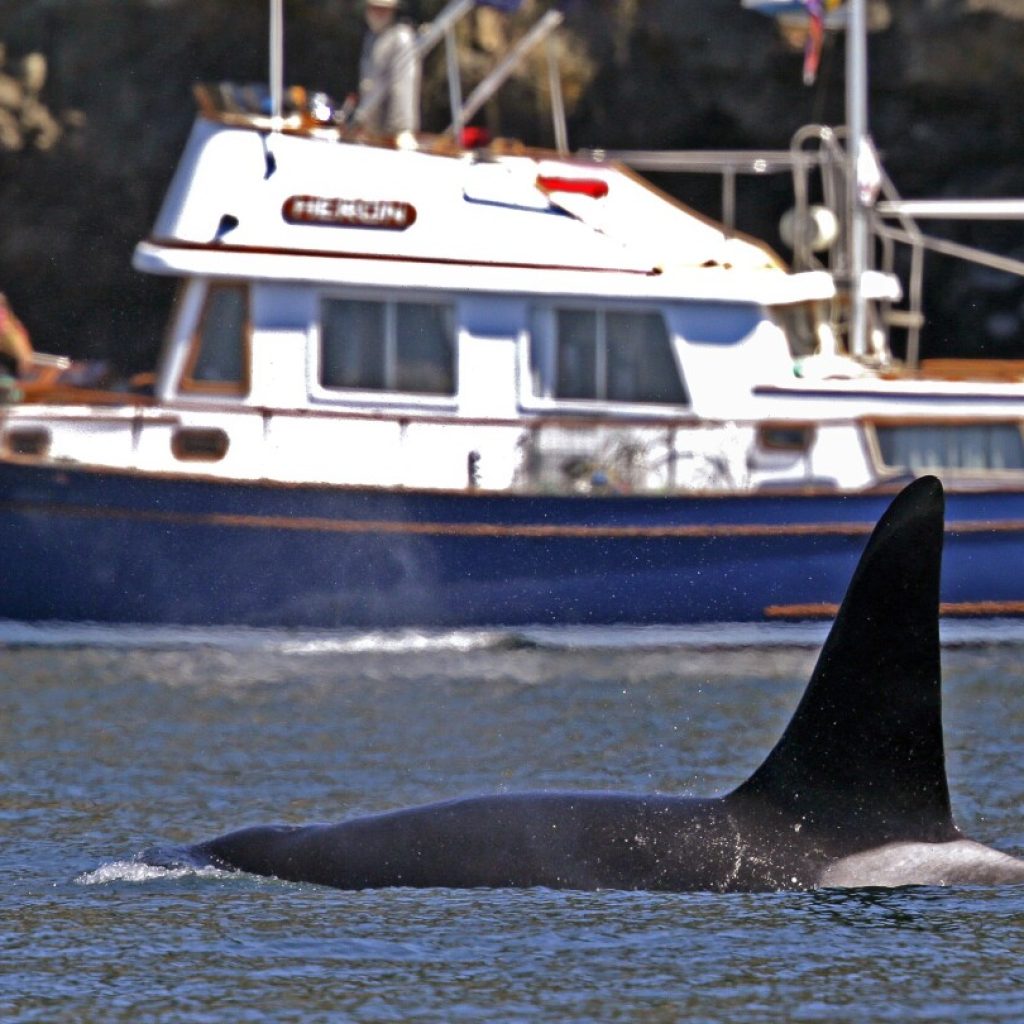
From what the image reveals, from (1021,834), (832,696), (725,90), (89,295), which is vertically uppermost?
(725,90)

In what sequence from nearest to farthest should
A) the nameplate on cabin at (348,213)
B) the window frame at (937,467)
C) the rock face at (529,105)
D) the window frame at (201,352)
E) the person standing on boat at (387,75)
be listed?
the window frame at (937,467)
the window frame at (201,352)
the nameplate on cabin at (348,213)
the person standing on boat at (387,75)
the rock face at (529,105)

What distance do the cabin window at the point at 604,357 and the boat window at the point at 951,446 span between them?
5.70ft

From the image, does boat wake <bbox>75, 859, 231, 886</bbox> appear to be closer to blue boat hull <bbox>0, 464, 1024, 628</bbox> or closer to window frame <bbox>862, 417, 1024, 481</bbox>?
blue boat hull <bbox>0, 464, 1024, 628</bbox>

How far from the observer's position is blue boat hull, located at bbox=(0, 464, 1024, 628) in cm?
1844

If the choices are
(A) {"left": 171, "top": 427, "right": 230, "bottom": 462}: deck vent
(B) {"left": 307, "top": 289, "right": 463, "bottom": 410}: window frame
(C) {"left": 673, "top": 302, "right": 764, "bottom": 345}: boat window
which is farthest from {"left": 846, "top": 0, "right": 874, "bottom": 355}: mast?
(A) {"left": 171, "top": 427, "right": 230, "bottom": 462}: deck vent

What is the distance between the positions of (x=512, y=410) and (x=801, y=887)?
11.0m

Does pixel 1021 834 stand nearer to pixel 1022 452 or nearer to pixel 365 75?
pixel 1022 452

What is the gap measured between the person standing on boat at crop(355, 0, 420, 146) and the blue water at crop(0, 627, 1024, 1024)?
465 cm

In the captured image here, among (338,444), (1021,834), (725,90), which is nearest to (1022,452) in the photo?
(338,444)

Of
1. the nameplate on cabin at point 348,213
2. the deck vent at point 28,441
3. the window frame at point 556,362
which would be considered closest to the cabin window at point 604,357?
the window frame at point 556,362

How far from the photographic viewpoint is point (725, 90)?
28.6m

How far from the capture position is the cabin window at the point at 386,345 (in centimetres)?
1886

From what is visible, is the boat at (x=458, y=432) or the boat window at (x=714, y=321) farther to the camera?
the boat window at (x=714, y=321)

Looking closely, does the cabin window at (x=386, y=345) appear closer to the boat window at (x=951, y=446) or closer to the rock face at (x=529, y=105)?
the boat window at (x=951, y=446)
